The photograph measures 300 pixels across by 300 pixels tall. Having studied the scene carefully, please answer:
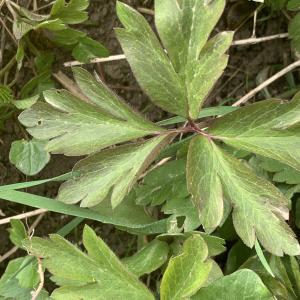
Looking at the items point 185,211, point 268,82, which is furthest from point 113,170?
point 268,82

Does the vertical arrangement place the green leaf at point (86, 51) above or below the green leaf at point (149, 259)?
above

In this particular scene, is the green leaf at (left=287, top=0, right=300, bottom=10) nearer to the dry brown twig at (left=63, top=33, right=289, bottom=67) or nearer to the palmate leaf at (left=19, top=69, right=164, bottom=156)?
the dry brown twig at (left=63, top=33, right=289, bottom=67)

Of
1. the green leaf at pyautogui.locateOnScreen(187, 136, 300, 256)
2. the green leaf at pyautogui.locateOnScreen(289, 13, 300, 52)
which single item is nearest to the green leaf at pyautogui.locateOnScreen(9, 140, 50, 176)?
the green leaf at pyautogui.locateOnScreen(187, 136, 300, 256)

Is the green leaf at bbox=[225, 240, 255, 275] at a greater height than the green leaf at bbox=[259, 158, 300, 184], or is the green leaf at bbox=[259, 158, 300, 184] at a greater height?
Answer: the green leaf at bbox=[259, 158, 300, 184]

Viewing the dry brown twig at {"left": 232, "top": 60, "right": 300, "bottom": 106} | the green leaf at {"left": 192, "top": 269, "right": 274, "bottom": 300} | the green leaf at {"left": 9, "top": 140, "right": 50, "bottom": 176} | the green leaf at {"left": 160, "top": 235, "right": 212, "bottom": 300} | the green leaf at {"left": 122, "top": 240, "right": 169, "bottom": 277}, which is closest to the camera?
the green leaf at {"left": 160, "top": 235, "right": 212, "bottom": 300}

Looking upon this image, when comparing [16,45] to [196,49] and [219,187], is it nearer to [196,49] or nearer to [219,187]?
[196,49]

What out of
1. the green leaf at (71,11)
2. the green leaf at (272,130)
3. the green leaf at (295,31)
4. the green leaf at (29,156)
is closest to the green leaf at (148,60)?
the green leaf at (272,130)

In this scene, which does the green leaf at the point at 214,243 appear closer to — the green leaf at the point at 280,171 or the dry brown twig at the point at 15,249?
the green leaf at the point at 280,171
